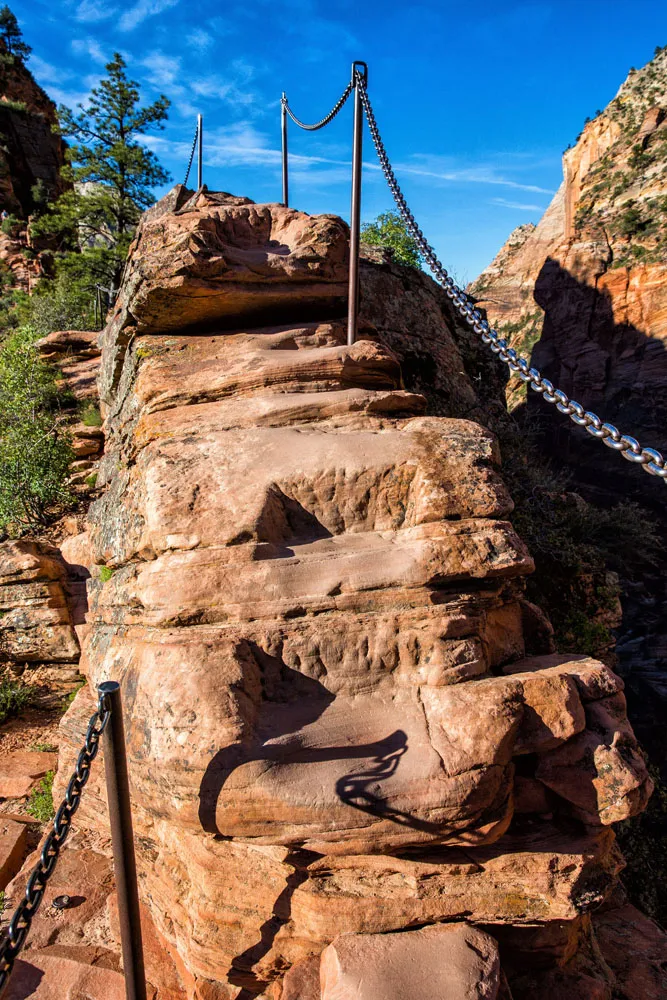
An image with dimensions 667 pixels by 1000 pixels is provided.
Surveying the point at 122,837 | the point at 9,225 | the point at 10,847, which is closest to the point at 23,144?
the point at 9,225

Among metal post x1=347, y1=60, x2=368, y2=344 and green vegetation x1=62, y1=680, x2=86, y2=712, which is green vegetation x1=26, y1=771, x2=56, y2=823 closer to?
green vegetation x1=62, y1=680, x2=86, y2=712

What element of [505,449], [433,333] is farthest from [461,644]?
[505,449]

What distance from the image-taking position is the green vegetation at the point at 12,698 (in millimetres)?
7760

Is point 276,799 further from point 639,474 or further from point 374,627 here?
point 639,474

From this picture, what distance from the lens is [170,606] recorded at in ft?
12.5

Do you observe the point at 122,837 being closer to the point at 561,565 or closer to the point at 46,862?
the point at 46,862

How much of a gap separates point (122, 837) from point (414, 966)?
1694 mm

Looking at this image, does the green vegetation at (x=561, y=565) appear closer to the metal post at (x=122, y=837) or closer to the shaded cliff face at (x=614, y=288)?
the metal post at (x=122, y=837)

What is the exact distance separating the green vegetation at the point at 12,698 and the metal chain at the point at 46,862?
587 cm

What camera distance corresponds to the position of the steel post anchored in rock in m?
3.24

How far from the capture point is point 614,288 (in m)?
32.7

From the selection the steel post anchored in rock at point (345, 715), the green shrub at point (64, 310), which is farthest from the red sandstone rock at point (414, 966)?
the green shrub at point (64, 310)

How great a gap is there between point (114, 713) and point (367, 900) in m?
1.87

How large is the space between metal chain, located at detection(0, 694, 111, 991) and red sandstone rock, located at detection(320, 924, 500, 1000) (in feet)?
5.23
